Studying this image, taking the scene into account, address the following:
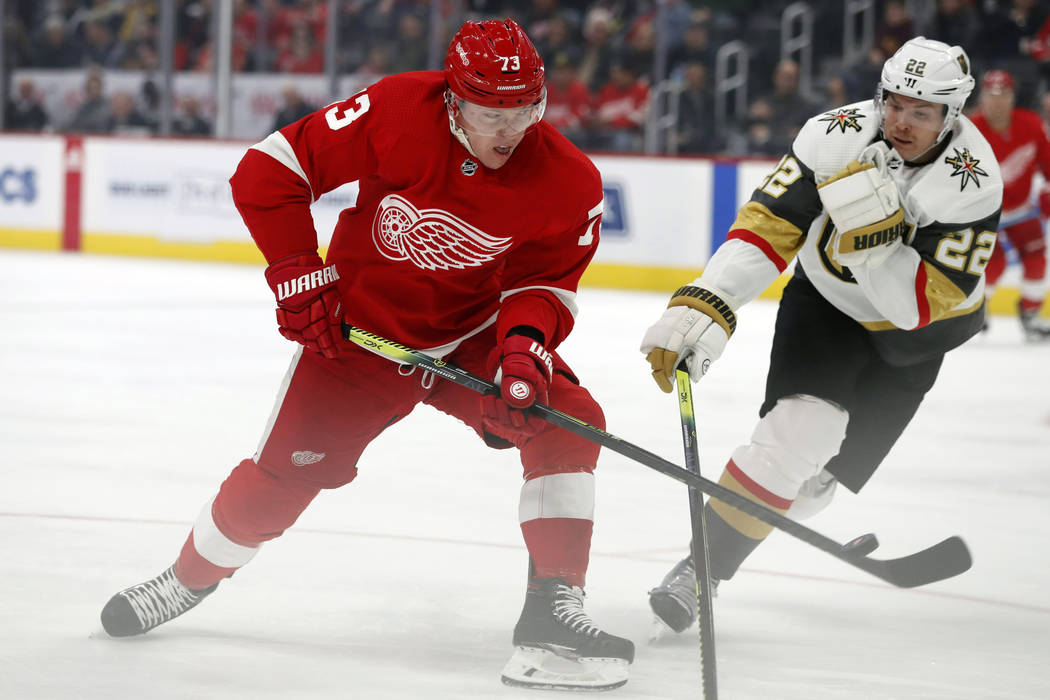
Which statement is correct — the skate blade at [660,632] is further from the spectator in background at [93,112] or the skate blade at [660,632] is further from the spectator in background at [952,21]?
the spectator in background at [93,112]

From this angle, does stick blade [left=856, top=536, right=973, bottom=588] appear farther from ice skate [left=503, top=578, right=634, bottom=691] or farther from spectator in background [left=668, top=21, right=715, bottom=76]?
spectator in background [left=668, top=21, right=715, bottom=76]

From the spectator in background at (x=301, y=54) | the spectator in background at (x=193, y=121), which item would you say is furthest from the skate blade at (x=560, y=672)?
the spectator in background at (x=301, y=54)

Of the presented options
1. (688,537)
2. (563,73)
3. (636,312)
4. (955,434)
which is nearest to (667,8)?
(563,73)

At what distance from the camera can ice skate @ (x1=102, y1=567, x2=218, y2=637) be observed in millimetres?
2730

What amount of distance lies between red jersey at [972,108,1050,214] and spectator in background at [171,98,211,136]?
6506 millimetres

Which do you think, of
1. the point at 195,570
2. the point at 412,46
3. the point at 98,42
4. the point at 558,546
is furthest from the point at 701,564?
the point at 98,42

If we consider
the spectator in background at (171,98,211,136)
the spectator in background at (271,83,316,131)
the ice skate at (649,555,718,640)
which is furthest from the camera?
the spectator in background at (171,98,211,136)

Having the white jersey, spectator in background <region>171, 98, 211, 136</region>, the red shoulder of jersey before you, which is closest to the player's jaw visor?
the red shoulder of jersey

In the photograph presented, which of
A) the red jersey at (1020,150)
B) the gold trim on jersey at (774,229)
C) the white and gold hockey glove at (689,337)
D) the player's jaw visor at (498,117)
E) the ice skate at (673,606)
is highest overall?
the player's jaw visor at (498,117)

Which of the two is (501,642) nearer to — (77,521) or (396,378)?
(396,378)

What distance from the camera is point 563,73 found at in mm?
11742

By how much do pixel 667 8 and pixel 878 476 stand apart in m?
7.77

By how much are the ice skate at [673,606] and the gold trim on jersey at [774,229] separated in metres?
0.63

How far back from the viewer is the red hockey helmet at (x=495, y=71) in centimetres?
251
